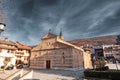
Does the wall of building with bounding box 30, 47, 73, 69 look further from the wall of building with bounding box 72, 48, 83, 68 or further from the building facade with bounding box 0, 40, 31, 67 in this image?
the building facade with bounding box 0, 40, 31, 67

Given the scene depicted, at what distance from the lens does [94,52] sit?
61.6 metres

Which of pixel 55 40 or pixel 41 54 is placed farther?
pixel 41 54

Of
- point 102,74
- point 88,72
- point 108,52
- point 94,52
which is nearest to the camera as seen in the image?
point 102,74

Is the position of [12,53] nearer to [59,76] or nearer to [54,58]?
[54,58]

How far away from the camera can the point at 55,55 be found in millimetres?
30500

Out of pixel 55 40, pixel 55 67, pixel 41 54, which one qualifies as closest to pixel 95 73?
pixel 55 67

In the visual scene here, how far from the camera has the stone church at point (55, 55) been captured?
91.1ft

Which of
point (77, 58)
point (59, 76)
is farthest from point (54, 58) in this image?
point (59, 76)

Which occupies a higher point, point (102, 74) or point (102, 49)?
point (102, 49)

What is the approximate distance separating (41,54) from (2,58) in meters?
12.1

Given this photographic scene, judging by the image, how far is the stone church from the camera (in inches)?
1093

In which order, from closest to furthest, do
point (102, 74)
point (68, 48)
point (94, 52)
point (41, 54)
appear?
point (102, 74)
point (68, 48)
point (41, 54)
point (94, 52)

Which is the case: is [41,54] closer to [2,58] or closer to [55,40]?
[55,40]

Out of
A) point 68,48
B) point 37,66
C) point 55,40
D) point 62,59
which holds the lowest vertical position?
point 37,66
